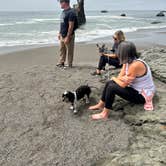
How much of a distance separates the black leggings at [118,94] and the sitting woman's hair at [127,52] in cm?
38

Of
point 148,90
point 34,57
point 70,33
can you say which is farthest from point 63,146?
point 34,57

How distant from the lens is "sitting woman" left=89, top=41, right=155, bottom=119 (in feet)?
12.7

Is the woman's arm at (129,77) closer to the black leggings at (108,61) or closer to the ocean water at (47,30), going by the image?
the black leggings at (108,61)

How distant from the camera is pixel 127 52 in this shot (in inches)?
150

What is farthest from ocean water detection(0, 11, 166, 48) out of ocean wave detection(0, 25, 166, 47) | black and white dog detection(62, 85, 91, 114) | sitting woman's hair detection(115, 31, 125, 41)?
black and white dog detection(62, 85, 91, 114)

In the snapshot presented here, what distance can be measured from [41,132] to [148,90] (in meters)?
1.53

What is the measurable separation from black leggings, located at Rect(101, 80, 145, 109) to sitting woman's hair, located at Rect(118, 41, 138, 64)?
14.9 inches

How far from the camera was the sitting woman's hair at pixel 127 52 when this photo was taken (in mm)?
3769

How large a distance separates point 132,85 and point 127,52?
0.49 m

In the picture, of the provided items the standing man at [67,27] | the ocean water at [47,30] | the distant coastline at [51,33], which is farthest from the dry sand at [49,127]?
the ocean water at [47,30]

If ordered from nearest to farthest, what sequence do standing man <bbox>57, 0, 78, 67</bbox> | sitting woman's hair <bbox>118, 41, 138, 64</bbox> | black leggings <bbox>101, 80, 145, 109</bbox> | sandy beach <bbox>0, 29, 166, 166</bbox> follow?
sandy beach <bbox>0, 29, 166, 166</bbox> → sitting woman's hair <bbox>118, 41, 138, 64</bbox> → black leggings <bbox>101, 80, 145, 109</bbox> → standing man <bbox>57, 0, 78, 67</bbox>

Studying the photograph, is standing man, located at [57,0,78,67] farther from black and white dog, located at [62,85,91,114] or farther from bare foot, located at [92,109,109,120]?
bare foot, located at [92,109,109,120]

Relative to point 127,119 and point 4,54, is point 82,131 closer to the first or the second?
point 127,119

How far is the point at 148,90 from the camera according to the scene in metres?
4.01
